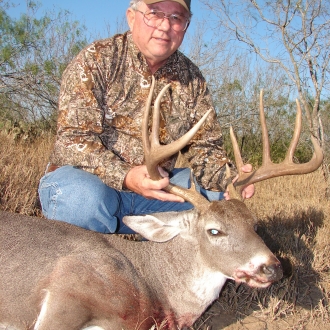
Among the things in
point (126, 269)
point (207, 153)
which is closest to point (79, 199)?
point (126, 269)

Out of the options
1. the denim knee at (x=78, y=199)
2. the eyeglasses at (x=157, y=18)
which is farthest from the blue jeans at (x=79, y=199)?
the eyeglasses at (x=157, y=18)

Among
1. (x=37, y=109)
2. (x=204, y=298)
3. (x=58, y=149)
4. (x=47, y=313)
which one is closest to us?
(x=47, y=313)

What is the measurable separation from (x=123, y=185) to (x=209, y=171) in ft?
3.69

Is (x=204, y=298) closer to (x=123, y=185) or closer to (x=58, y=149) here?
(x=123, y=185)

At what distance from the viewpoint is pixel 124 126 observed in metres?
4.16

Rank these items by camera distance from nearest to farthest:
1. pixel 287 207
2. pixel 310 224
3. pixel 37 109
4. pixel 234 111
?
pixel 310 224 < pixel 287 207 < pixel 37 109 < pixel 234 111

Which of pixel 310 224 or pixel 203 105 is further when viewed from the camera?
pixel 310 224

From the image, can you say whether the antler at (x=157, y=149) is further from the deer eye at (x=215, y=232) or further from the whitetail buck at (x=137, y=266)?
the deer eye at (x=215, y=232)

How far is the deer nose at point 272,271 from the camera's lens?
2.68 meters

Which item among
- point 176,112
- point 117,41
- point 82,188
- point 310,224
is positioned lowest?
point 310,224

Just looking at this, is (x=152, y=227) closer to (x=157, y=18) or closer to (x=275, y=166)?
(x=275, y=166)

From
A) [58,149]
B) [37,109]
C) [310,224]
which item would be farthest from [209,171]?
[37,109]

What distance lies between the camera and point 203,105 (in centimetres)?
457

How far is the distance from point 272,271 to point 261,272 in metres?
0.07
